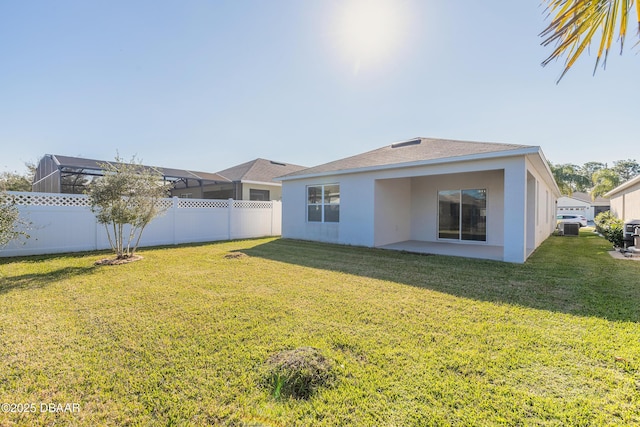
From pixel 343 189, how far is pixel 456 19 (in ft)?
20.7

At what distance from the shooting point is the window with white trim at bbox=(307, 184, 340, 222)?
38.8 ft

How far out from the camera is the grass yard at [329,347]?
7.14ft

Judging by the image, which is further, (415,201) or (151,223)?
(415,201)

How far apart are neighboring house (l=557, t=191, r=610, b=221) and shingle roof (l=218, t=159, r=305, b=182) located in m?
Result: 36.3

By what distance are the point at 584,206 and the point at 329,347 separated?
50.3 m

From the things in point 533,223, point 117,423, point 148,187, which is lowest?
point 117,423

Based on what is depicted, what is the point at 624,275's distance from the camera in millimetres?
6410

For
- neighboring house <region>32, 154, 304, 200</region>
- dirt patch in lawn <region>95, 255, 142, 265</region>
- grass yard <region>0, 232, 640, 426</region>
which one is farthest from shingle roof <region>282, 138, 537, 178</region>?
dirt patch in lawn <region>95, 255, 142, 265</region>

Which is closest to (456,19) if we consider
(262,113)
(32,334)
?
(262,113)

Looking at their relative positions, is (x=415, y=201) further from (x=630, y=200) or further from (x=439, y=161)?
(x=630, y=200)

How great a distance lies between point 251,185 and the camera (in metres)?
18.6

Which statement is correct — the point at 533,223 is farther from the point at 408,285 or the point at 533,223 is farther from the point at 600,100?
the point at 408,285

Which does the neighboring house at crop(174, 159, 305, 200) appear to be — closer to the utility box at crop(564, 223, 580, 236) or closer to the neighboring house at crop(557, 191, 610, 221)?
the utility box at crop(564, 223, 580, 236)

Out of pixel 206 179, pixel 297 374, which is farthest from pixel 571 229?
pixel 206 179
